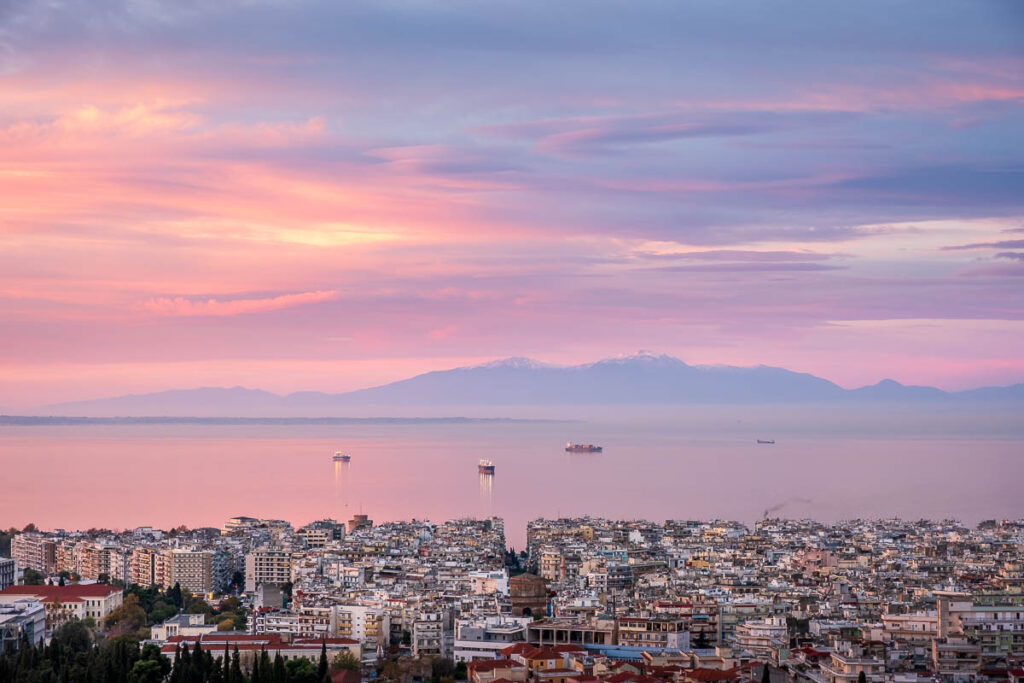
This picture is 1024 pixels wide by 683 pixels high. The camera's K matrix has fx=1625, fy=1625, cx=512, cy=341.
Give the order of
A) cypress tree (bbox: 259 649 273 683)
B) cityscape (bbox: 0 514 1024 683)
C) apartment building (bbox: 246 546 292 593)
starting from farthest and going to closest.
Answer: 1. apartment building (bbox: 246 546 292 593)
2. cityscape (bbox: 0 514 1024 683)
3. cypress tree (bbox: 259 649 273 683)

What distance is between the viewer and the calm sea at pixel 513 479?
161 feet

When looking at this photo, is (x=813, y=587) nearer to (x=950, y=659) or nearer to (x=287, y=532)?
(x=950, y=659)

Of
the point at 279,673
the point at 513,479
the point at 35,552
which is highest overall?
the point at 513,479

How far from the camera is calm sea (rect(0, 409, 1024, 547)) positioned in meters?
49.2

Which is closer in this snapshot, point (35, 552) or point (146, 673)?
point (146, 673)

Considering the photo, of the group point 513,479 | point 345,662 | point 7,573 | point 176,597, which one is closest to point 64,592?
point 176,597

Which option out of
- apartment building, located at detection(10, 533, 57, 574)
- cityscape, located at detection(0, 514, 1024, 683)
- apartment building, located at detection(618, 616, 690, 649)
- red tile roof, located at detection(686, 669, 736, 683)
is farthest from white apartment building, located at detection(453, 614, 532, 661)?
apartment building, located at detection(10, 533, 57, 574)

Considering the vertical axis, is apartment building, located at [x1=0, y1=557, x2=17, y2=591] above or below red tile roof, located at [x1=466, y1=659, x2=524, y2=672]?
above

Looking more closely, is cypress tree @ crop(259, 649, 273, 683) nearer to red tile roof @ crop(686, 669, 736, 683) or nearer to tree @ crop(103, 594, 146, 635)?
red tile roof @ crop(686, 669, 736, 683)

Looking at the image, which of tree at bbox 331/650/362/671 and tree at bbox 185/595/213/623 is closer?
tree at bbox 331/650/362/671

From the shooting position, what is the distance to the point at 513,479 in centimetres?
6494

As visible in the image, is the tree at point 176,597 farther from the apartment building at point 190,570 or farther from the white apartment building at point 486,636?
the white apartment building at point 486,636

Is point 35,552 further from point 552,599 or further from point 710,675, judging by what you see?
point 710,675

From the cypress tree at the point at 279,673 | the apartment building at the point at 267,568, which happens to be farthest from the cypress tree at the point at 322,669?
the apartment building at the point at 267,568
